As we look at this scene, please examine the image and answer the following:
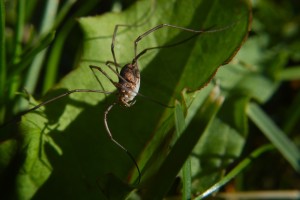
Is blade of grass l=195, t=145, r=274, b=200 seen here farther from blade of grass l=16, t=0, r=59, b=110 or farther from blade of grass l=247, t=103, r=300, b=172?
blade of grass l=16, t=0, r=59, b=110

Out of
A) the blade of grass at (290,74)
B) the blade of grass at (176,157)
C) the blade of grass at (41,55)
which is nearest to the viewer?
the blade of grass at (176,157)

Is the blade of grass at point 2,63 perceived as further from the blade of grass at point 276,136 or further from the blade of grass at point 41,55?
the blade of grass at point 276,136

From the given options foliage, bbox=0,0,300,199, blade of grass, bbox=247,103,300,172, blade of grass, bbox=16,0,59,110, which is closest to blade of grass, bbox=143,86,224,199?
foliage, bbox=0,0,300,199

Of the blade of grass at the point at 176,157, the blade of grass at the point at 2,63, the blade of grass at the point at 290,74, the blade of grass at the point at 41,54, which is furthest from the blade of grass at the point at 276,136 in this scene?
the blade of grass at the point at 2,63

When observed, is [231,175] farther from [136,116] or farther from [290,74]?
[290,74]

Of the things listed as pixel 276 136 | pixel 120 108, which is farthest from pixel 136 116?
pixel 276 136

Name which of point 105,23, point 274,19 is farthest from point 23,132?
point 274,19
